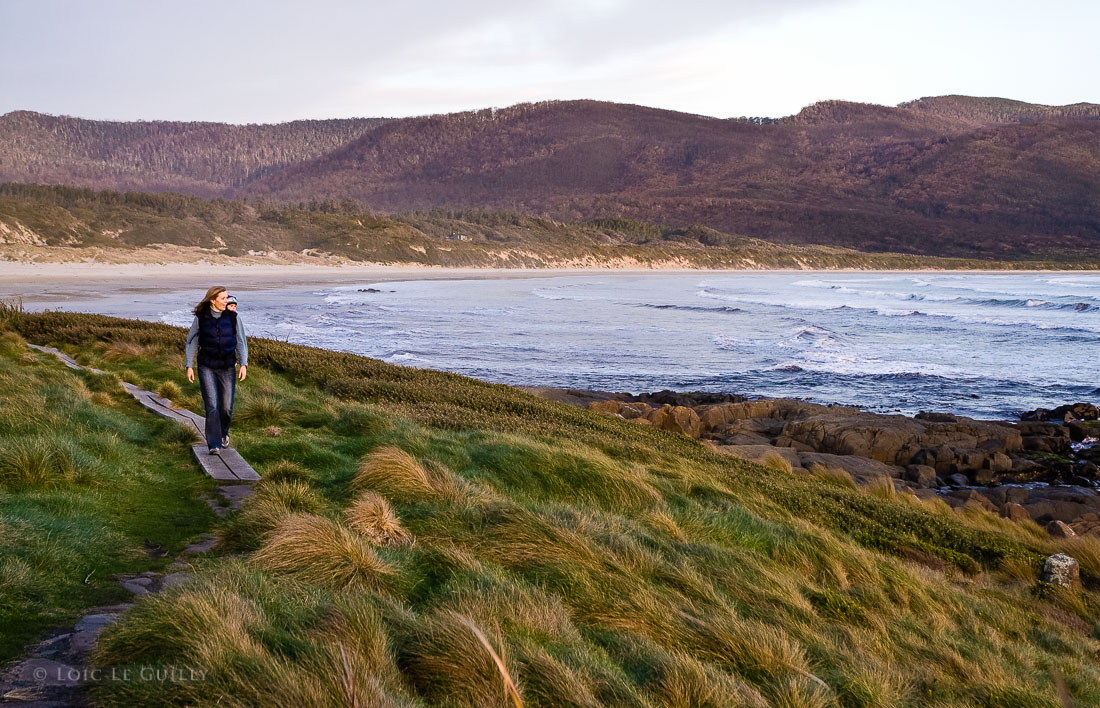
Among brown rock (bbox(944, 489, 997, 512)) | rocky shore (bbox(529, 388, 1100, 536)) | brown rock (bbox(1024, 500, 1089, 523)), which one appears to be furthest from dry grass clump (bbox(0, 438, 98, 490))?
brown rock (bbox(1024, 500, 1089, 523))

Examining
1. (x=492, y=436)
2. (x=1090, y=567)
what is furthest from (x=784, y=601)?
(x=1090, y=567)

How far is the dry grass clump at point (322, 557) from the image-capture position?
177 inches

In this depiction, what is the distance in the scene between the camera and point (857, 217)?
167625 millimetres

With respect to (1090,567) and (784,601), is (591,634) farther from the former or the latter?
(1090,567)

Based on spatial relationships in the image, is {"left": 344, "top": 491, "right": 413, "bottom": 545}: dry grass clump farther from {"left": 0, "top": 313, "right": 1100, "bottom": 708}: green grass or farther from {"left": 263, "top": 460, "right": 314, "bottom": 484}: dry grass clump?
{"left": 263, "top": 460, "right": 314, "bottom": 484}: dry grass clump

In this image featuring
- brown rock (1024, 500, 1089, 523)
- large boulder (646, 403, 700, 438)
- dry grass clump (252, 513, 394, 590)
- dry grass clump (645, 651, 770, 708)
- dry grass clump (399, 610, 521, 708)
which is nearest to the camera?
dry grass clump (399, 610, 521, 708)

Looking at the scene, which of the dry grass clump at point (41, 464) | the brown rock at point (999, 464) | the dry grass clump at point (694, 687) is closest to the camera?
the dry grass clump at point (694, 687)

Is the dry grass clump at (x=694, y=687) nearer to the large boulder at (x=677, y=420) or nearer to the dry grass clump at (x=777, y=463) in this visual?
the dry grass clump at (x=777, y=463)

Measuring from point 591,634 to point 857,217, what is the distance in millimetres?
176847

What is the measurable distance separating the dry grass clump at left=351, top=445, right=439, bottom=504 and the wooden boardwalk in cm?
111

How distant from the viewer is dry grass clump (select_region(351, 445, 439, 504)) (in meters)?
6.63

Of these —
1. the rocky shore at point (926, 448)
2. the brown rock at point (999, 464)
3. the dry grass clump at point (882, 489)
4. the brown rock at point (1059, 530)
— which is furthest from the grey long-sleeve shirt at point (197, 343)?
the brown rock at point (999, 464)

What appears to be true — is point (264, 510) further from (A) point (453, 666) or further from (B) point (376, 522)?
(A) point (453, 666)

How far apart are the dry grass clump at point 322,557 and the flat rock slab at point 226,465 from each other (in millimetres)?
2553
